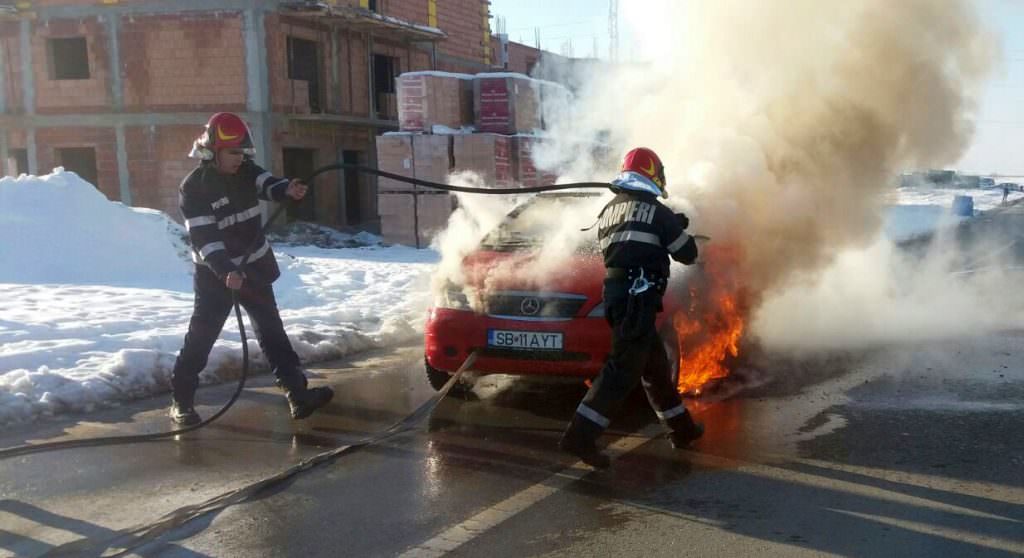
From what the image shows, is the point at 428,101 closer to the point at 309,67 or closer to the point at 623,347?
the point at 309,67

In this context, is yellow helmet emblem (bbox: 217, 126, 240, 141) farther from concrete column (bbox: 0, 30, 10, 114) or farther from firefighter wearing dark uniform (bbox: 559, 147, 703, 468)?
concrete column (bbox: 0, 30, 10, 114)

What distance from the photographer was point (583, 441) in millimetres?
5090

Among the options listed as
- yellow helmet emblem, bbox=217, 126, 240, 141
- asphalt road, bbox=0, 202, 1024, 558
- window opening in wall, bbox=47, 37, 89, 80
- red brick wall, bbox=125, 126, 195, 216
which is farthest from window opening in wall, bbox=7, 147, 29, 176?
yellow helmet emblem, bbox=217, 126, 240, 141

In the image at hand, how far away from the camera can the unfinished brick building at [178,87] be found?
24.9m

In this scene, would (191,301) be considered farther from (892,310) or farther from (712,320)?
(892,310)

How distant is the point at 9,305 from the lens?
9930 mm

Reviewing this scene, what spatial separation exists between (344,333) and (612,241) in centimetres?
462

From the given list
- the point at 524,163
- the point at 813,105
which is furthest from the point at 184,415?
the point at 524,163

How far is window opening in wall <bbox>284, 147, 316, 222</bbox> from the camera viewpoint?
26828 millimetres

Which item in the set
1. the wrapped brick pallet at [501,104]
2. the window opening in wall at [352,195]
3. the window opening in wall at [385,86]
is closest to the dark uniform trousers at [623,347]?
the wrapped brick pallet at [501,104]

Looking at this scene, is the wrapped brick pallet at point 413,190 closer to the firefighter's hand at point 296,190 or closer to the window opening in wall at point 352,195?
the window opening in wall at point 352,195

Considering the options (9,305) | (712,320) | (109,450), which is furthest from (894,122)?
(9,305)

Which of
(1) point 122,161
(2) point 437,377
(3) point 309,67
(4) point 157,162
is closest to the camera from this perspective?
(2) point 437,377

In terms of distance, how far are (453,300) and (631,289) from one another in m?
1.65
